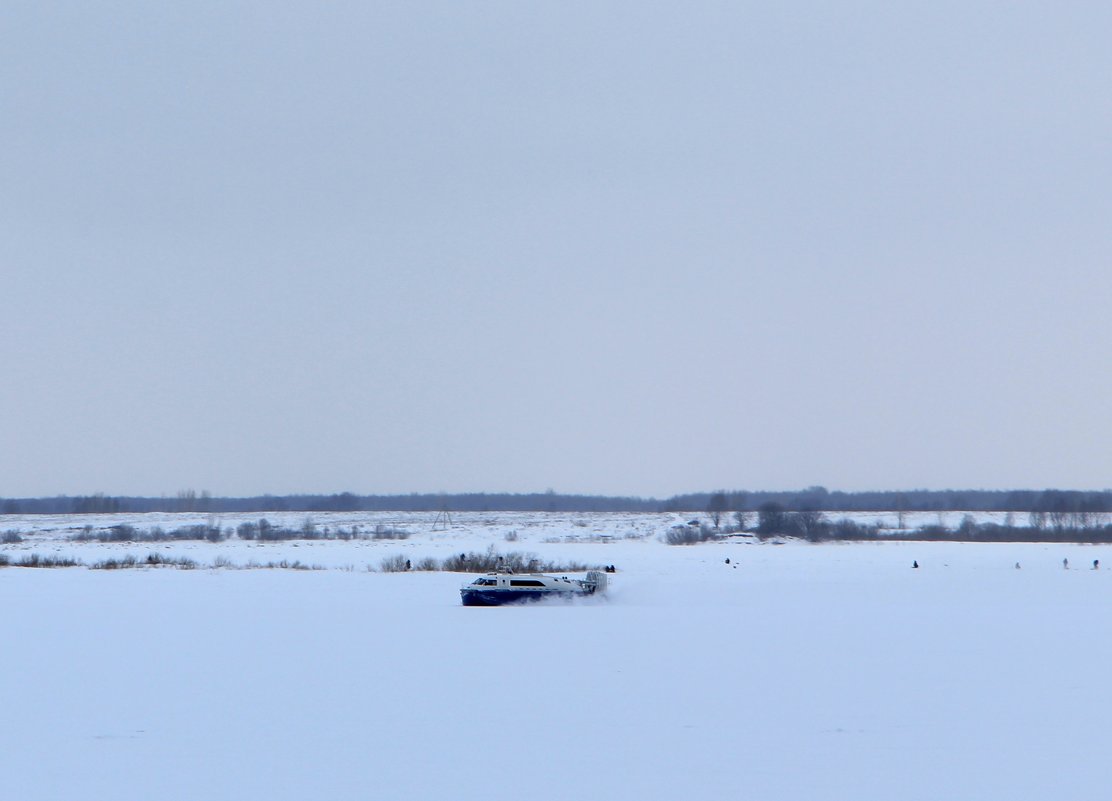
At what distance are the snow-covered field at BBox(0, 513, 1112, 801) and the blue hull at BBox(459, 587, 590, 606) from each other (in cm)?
55

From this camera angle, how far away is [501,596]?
2708cm

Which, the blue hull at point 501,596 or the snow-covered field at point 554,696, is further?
the blue hull at point 501,596

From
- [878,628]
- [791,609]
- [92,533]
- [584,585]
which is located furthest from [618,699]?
[92,533]

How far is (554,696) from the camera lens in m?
13.7

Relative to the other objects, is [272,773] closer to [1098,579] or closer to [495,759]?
[495,759]

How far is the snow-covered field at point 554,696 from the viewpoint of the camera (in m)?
9.67

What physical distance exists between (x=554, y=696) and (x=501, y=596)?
13.5m

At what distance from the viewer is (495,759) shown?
34.0 feet

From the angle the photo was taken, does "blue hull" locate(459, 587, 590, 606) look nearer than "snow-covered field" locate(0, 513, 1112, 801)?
No

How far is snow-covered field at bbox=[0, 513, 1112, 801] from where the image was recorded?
967cm

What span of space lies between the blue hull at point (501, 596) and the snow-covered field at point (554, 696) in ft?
1.79

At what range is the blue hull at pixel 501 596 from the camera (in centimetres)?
2667

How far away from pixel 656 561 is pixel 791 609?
1975cm

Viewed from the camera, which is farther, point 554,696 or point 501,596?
point 501,596
